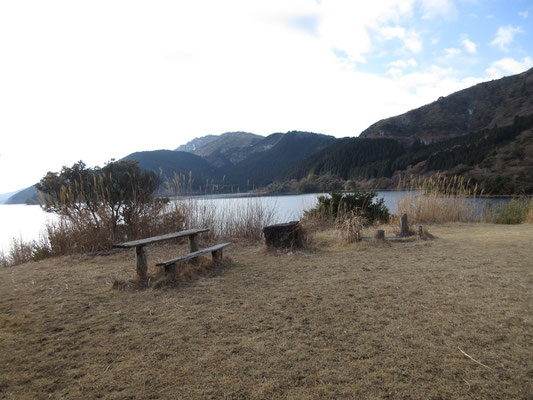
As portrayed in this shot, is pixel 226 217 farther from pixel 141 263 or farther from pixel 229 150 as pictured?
pixel 229 150

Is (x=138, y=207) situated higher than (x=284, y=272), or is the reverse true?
(x=138, y=207)

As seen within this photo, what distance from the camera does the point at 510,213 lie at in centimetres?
926

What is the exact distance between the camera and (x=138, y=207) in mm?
6809

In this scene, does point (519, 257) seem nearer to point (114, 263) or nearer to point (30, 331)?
point (30, 331)

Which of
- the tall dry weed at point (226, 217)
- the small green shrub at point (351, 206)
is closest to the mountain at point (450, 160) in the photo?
the small green shrub at point (351, 206)

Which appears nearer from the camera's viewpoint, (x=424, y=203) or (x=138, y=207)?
(x=138, y=207)

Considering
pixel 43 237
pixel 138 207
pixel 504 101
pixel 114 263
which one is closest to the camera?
pixel 114 263

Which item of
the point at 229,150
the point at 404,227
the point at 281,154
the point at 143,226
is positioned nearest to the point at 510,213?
the point at 404,227

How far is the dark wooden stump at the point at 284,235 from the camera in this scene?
5582 mm

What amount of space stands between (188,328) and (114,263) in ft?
10.6

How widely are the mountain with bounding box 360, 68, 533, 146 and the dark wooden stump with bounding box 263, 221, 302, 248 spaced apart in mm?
60500

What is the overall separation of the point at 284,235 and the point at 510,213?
26.1 ft

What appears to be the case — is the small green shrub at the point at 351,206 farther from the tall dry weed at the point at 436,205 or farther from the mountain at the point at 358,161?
the mountain at the point at 358,161

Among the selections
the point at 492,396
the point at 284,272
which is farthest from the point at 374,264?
the point at 492,396
